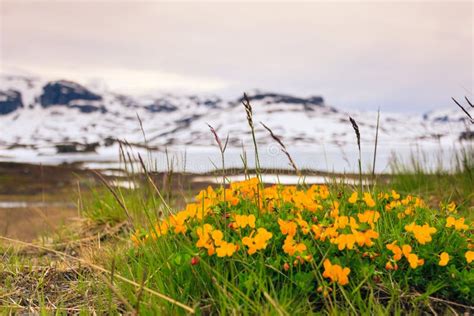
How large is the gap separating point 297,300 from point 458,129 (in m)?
6.43

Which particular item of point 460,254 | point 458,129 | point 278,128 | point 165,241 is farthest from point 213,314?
point 278,128

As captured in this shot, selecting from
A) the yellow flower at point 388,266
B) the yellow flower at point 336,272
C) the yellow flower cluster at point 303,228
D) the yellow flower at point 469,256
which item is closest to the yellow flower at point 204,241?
the yellow flower cluster at point 303,228

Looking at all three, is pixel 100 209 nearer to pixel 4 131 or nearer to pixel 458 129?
pixel 458 129

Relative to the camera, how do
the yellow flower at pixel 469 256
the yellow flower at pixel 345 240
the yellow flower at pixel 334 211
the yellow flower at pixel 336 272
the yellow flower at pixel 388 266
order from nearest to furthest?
the yellow flower at pixel 336 272, the yellow flower at pixel 345 240, the yellow flower at pixel 388 266, the yellow flower at pixel 469 256, the yellow flower at pixel 334 211

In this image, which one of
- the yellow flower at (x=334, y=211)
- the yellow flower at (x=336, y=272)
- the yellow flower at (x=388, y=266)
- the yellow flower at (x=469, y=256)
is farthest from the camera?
the yellow flower at (x=334, y=211)

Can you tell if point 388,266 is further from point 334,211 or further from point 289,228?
point 289,228

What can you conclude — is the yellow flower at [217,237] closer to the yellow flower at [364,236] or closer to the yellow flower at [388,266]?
the yellow flower at [364,236]

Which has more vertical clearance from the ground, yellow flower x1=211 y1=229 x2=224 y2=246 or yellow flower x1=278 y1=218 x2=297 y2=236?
yellow flower x1=278 y1=218 x2=297 y2=236

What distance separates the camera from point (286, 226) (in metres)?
3.07

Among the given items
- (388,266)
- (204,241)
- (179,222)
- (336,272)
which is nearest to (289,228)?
(336,272)

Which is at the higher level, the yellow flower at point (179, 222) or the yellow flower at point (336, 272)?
the yellow flower at point (179, 222)

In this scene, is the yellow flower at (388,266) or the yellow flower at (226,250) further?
the yellow flower at (388,266)

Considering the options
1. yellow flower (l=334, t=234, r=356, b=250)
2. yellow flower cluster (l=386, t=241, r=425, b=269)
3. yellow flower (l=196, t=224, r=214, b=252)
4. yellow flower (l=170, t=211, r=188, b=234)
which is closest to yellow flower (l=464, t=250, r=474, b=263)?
yellow flower cluster (l=386, t=241, r=425, b=269)

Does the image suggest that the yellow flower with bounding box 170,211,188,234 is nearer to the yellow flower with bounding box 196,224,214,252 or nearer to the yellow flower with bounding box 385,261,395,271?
the yellow flower with bounding box 196,224,214,252
